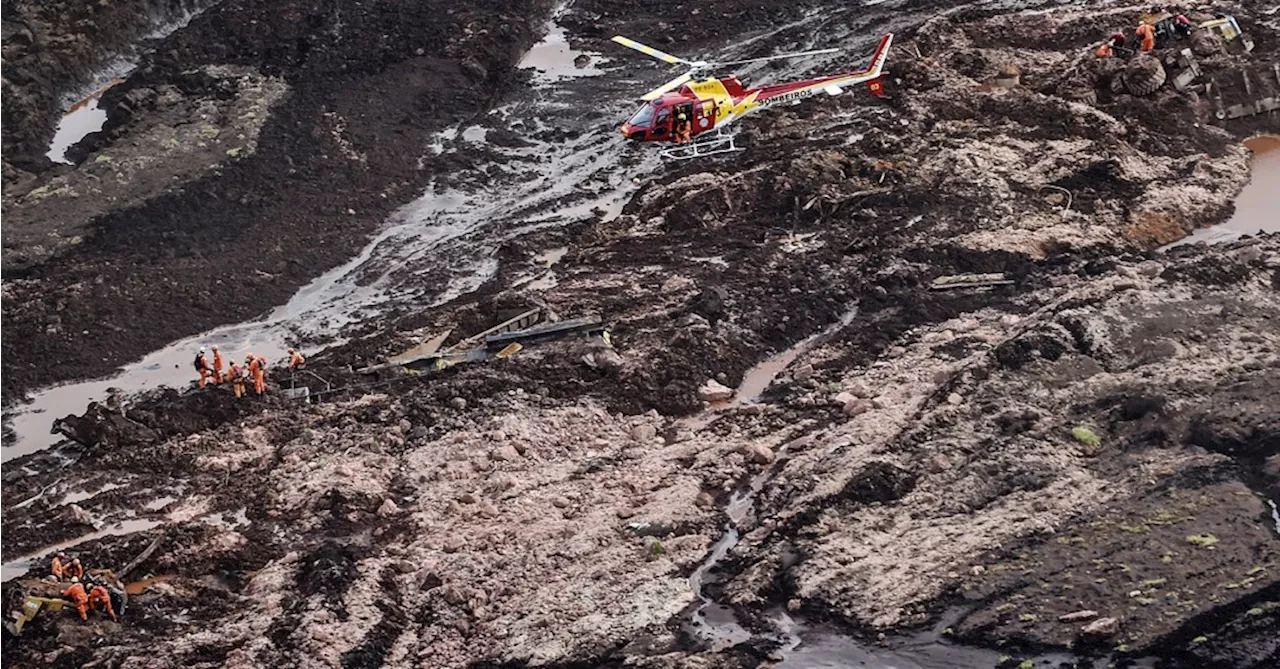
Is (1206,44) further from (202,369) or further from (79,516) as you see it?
(79,516)

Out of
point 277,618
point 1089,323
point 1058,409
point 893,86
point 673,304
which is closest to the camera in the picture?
point 277,618

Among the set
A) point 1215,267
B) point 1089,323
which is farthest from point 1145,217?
point 1089,323

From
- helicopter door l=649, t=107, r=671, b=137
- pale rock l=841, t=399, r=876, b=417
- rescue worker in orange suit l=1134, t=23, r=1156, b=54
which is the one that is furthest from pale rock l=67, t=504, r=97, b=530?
rescue worker in orange suit l=1134, t=23, r=1156, b=54

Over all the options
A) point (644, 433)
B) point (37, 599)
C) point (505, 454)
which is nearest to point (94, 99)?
point (505, 454)

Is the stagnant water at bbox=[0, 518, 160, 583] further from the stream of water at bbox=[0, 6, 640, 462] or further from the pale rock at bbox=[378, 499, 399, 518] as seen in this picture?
the pale rock at bbox=[378, 499, 399, 518]

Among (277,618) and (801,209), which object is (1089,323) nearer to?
(801,209)

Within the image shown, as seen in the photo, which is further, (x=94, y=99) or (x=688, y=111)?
(x=94, y=99)

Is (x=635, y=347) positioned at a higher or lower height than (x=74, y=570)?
higher
